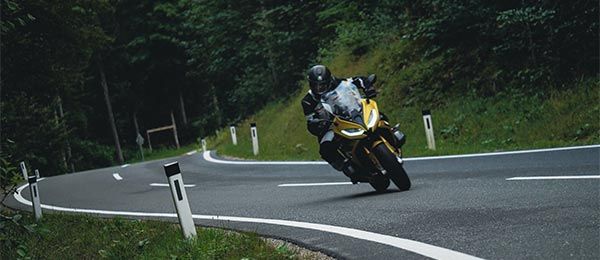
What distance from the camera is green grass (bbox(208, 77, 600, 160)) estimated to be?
503 inches

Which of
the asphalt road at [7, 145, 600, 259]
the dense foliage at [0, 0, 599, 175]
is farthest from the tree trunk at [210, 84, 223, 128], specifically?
the asphalt road at [7, 145, 600, 259]

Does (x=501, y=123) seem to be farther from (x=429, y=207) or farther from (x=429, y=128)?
(x=429, y=207)

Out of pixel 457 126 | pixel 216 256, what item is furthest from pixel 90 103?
pixel 216 256

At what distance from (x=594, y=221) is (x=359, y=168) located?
4059 millimetres

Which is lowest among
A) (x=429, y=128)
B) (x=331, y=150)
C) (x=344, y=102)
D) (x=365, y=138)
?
(x=429, y=128)

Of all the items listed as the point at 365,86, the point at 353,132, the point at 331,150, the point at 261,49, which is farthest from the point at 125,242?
the point at 261,49

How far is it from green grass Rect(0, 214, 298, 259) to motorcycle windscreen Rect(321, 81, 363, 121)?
2494 millimetres

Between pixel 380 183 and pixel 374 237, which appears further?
pixel 380 183

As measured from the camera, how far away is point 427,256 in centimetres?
515

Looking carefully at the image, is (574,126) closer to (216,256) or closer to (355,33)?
(216,256)

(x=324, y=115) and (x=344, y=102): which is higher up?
(x=344, y=102)

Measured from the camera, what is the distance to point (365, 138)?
29.6 ft

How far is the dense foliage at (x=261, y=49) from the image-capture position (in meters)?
14.8

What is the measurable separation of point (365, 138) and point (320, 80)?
1.07 meters
